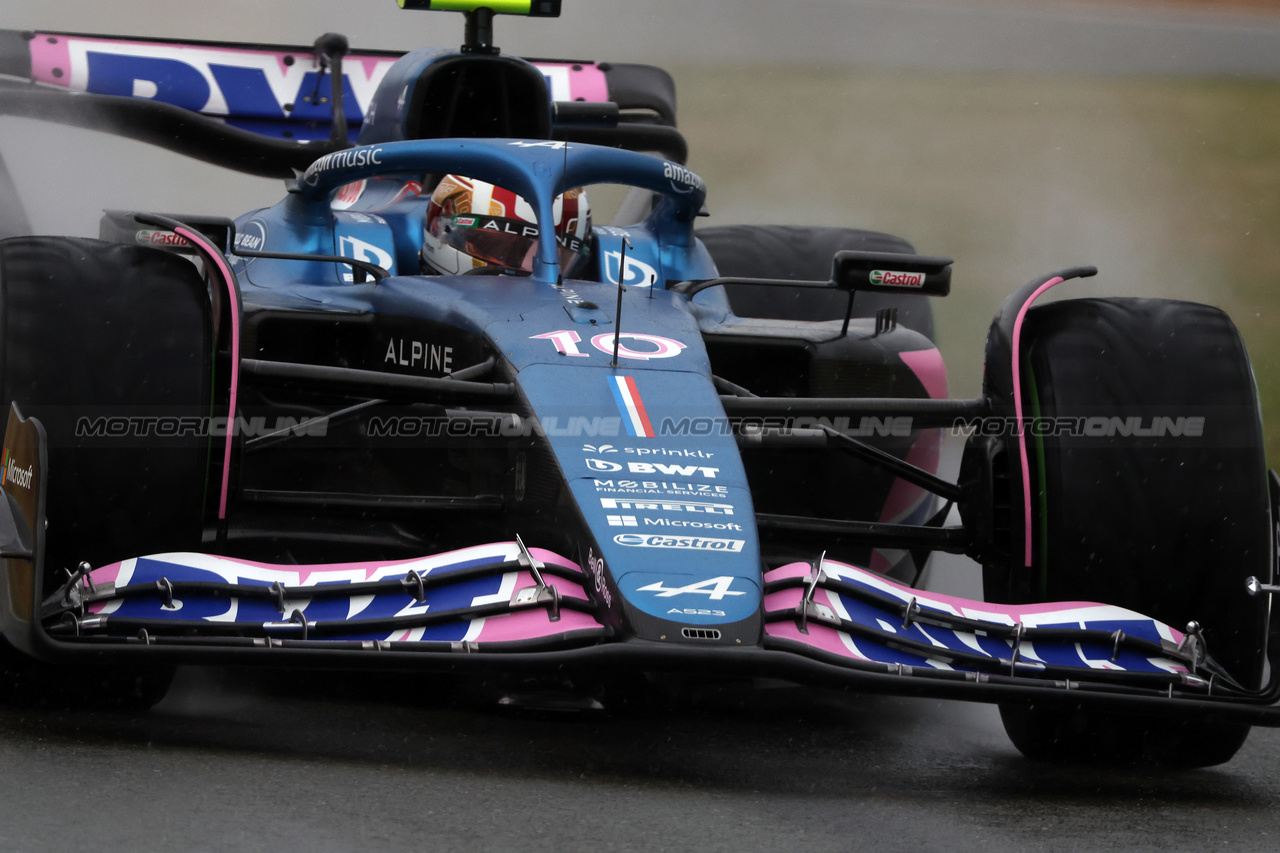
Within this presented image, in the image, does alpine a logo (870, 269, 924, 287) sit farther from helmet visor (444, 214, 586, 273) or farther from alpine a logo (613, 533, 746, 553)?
alpine a logo (613, 533, 746, 553)

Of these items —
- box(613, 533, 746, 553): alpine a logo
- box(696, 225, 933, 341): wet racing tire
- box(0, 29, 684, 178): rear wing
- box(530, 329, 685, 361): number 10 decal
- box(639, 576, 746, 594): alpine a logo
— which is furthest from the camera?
box(0, 29, 684, 178): rear wing

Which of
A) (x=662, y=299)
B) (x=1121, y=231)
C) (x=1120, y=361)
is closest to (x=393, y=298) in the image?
(x=662, y=299)

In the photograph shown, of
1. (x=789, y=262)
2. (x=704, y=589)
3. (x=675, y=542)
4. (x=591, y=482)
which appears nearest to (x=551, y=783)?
(x=704, y=589)

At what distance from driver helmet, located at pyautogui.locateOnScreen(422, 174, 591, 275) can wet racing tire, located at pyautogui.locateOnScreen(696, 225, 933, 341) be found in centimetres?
132

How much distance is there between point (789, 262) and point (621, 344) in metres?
2.88

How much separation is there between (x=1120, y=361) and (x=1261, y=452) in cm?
42

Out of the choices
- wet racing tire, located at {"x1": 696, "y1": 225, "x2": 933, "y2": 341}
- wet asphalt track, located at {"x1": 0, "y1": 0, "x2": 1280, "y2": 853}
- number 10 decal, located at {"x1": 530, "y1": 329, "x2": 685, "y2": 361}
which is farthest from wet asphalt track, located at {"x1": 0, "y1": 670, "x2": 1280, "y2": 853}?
wet racing tire, located at {"x1": 696, "y1": 225, "x2": 933, "y2": 341}

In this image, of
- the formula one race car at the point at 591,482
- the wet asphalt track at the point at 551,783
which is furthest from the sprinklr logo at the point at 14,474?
the wet asphalt track at the point at 551,783

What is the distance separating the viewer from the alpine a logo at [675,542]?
12.2 ft

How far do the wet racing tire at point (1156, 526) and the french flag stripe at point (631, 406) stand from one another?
3.19 feet

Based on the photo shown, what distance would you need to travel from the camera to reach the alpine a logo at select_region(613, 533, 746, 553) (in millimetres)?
3705

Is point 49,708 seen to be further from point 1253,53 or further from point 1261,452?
point 1253,53

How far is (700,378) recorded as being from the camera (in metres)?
4.38

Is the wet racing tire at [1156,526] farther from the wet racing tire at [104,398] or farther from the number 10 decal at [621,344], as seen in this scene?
the wet racing tire at [104,398]
